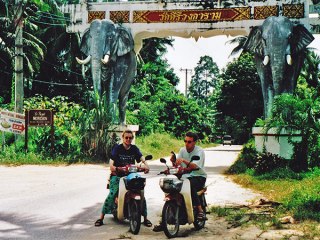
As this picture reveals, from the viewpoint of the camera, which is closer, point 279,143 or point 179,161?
point 179,161

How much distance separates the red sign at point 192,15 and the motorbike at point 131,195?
1037 cm

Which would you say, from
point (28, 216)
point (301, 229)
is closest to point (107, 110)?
point (28, 216)

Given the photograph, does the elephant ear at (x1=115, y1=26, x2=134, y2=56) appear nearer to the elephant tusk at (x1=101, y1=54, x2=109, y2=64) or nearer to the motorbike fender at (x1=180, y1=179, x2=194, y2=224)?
the elephant tusk at (x1=101, y1=54, x2=109, y2=64)

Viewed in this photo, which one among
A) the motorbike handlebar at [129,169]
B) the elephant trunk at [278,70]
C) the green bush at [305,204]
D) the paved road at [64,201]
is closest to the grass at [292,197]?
the green bush at [305,204]

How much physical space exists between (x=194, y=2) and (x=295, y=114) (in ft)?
20.1

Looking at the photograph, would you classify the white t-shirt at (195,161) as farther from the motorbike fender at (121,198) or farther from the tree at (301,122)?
the tree at (301,122)

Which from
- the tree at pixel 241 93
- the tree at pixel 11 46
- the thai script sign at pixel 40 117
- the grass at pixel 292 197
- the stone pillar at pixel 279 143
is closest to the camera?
the grass at pixel 292 197

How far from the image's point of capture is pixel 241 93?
35.7m

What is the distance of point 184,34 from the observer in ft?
51.2

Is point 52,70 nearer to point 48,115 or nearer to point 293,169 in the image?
point 48,115

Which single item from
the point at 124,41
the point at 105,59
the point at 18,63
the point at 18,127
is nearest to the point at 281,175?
the point at 105,59

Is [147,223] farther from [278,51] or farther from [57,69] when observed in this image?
[57,69]

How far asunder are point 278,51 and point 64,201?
8.62 metres

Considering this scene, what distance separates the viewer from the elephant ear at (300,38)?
1395 cm
